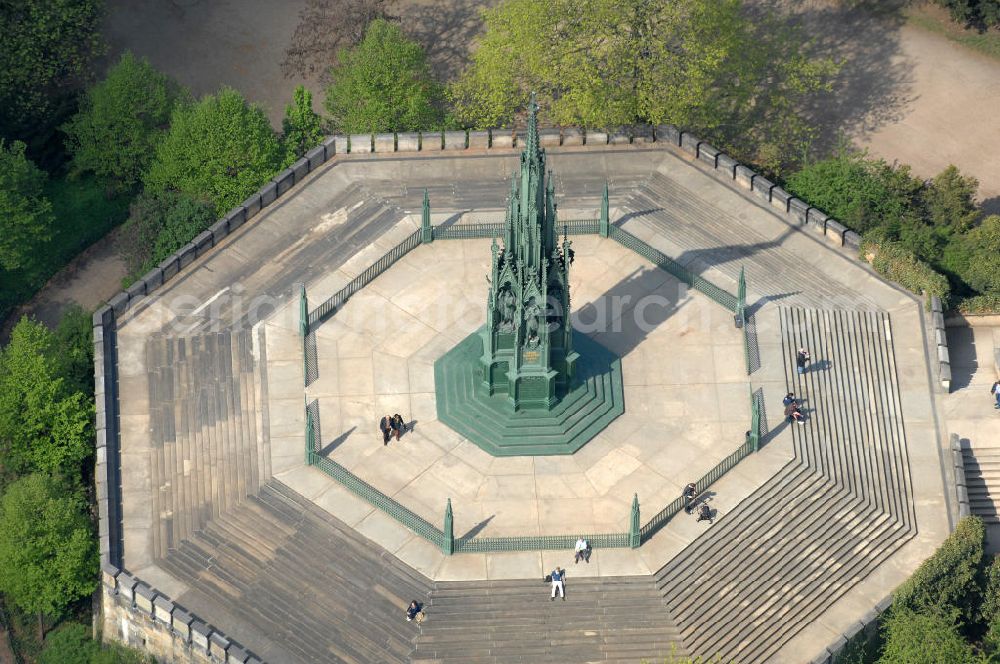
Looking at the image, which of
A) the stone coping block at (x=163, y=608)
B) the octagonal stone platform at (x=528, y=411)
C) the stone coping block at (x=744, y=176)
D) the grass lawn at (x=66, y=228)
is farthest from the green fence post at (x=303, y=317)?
the stone coping block at (x=744, y=176)

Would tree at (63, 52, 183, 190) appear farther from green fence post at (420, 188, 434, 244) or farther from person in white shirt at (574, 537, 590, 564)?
person in white shirt at (574, 537, 590, 564)

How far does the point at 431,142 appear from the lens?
438ft

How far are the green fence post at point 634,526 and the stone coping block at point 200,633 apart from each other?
73.9 feet

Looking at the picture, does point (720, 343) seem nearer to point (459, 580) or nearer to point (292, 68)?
point (459, 580)

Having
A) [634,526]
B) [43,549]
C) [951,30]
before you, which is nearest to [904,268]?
[634,526]

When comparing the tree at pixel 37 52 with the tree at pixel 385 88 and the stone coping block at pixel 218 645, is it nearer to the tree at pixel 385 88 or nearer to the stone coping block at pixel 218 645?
the tree at pixel 385 88

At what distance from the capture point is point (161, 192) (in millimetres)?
136125

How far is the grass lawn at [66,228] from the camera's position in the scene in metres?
135

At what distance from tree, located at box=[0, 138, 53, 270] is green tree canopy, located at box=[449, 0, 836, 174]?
27.4m

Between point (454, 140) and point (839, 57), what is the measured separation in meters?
32.8

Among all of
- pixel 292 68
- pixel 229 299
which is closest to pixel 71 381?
pixel 229 299

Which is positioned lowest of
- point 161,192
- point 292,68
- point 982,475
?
point 982,475

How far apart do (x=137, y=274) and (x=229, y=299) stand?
11334 mm

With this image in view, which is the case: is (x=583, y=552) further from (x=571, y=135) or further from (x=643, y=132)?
(x=643, y=132)
